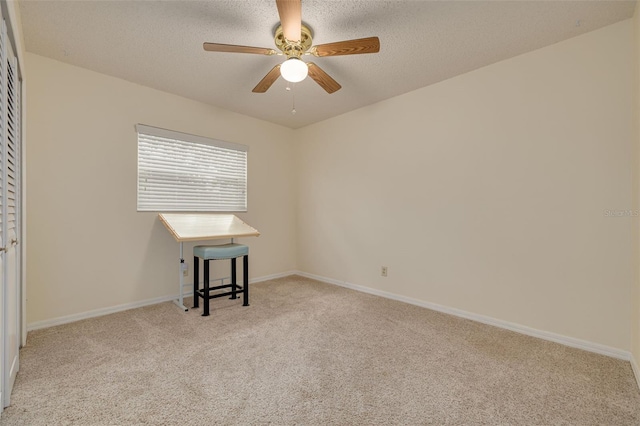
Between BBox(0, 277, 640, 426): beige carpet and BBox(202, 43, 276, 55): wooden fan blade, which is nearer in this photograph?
BBox(0, 277, 640, 426): beige carpet

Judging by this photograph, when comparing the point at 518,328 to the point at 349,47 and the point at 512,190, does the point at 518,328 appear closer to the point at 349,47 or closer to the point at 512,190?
the point at 512,190

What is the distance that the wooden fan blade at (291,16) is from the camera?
168cm

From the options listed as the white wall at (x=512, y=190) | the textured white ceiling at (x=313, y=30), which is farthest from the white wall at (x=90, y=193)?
the white wall at (x=512, y=190)

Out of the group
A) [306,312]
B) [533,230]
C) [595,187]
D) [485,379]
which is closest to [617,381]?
[485,379]

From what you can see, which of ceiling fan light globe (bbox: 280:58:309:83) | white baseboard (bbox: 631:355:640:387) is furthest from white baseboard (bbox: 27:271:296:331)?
white baseboard (bbox: 631:355:640:387)

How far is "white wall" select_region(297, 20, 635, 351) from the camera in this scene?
2180mm

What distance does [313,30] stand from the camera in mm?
2252

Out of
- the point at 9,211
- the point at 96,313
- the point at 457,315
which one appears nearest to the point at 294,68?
the point at 9,211

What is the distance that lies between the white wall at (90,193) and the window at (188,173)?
12 cm

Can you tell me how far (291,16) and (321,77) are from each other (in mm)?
732

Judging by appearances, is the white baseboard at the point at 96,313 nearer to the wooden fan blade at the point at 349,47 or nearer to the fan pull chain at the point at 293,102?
the fan pull chain at the point at 293,102

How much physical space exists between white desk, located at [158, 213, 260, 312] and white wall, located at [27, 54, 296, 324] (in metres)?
0.31

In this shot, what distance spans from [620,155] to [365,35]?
6.98 ft

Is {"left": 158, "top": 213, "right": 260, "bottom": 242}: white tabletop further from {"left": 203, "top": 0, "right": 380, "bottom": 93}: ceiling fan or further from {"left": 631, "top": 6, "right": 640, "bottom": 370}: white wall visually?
{"left": 631, "top": 6, "right": 640, "bottom": 370}: white wall
